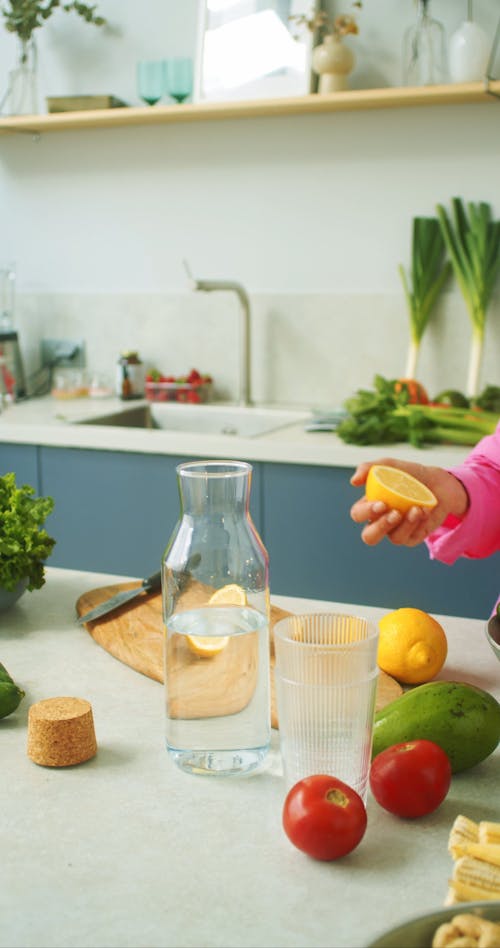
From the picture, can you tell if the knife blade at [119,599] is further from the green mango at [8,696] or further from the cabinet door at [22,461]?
the cabinet door at [22,461]

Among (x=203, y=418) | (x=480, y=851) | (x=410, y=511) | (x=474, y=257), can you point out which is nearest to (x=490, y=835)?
(x=480, y=851)

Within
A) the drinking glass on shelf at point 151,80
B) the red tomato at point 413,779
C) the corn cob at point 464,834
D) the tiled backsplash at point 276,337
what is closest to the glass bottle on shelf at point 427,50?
the tiled backsplash at point 276,337

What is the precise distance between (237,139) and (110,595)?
7.08 feet

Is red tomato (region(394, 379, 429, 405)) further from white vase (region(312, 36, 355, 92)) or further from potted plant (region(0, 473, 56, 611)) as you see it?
potted plant (region(0, 473, 56, 611))

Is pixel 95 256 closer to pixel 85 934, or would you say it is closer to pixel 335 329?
pixel 335 329

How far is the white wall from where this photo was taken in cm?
299

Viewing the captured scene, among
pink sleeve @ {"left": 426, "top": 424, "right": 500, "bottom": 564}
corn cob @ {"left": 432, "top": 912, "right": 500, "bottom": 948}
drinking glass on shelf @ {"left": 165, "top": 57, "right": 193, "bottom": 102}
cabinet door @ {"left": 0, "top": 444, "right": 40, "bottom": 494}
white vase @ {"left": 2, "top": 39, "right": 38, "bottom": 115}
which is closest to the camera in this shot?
corn cob @ {"left": 432, "top": 912, "right": 500, "bottom": 948}

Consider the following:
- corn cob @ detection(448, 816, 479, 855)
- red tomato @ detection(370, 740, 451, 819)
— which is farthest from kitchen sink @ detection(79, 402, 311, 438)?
corn cob @ detection(448, 816, 479, 855)

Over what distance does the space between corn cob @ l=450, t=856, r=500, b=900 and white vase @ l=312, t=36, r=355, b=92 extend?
→ 2.55 meters

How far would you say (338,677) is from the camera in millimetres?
867

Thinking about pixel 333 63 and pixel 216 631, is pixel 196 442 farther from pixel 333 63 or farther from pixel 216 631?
pixel 216 631

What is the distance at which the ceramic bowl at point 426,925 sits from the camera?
0.58m

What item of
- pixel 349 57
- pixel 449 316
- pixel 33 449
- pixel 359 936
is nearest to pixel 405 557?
pixel 449 316

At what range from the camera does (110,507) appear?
286cm
